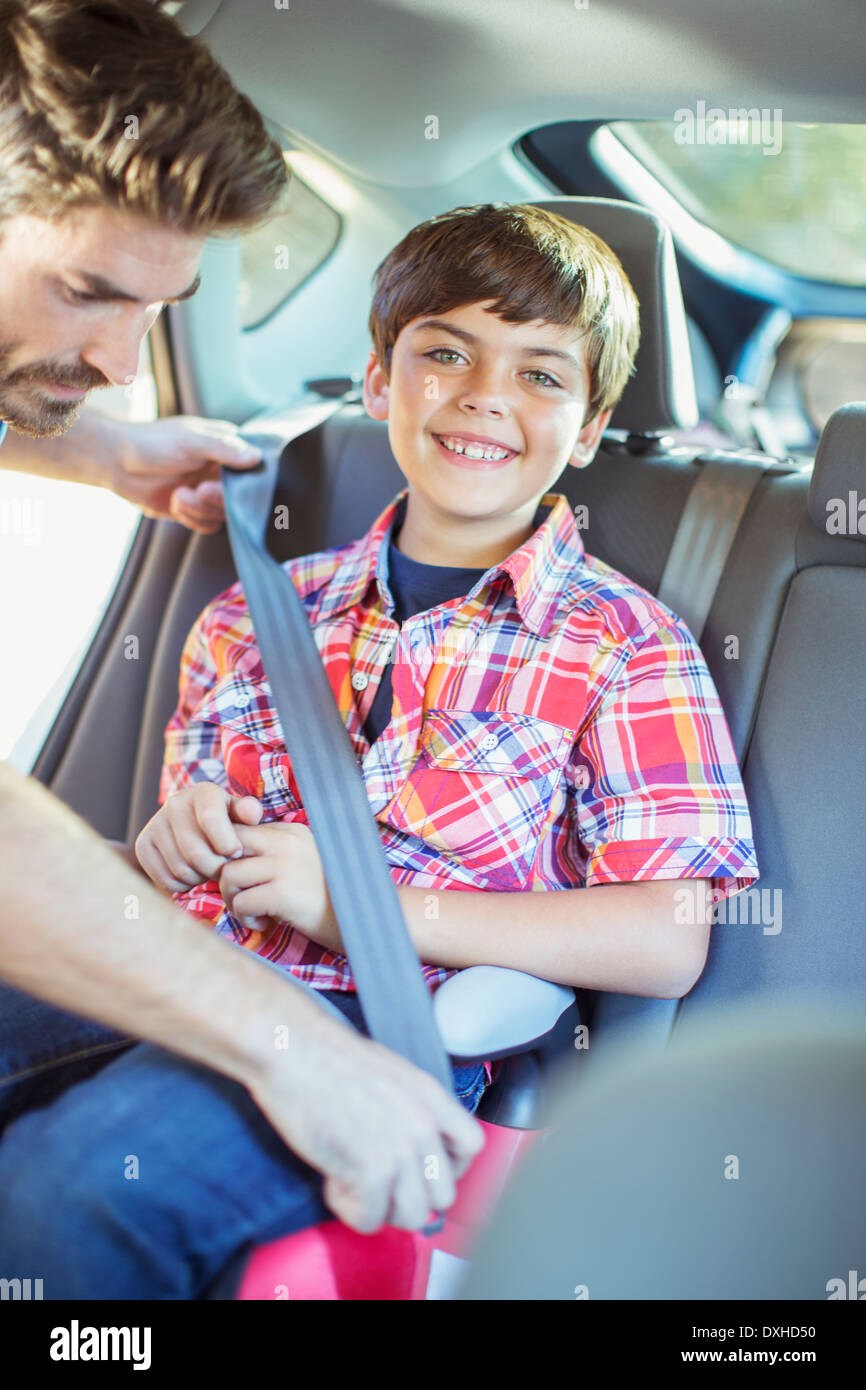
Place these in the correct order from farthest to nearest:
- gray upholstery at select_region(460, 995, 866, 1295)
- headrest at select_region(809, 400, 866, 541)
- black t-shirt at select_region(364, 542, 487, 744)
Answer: black t-shirt at select_region(364, 542, 487, 744) → headrest at select_region(809, 400, 866, 541) → gray upholstery at select_region(460, 995, 866, 1295)

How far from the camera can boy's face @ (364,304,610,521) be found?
95cm

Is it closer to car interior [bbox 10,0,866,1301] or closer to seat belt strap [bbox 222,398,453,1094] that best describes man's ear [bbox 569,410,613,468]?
car interior [bbox 10,0,866,1301]

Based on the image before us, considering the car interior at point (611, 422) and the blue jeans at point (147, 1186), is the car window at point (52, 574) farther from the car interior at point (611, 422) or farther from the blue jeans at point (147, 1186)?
the blue jeans at point (147, 1186)

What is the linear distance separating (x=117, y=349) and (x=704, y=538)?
55 centimetres

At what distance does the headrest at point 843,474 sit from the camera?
92 cm

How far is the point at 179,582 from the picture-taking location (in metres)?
1.28

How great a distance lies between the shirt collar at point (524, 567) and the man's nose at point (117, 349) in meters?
0.33

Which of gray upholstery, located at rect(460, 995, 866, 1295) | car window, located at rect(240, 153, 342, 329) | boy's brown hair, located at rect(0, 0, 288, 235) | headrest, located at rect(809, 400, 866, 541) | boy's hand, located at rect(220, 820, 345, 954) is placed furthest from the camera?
car window, located at rect(240, 153, 342, 329)

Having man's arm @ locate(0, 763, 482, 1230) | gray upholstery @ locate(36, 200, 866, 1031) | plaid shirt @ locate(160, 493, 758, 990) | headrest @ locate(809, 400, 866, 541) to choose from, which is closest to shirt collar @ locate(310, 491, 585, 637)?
plaid shirt @ locate(160, 493, 758, 990)

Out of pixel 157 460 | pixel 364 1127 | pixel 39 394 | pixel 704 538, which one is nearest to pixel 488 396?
pixel 704 538

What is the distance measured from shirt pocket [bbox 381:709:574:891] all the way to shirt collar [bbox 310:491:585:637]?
0.10 metres

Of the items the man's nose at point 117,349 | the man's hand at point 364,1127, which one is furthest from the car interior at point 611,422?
the man's nose at point 117,349

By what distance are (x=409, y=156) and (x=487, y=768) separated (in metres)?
0.57

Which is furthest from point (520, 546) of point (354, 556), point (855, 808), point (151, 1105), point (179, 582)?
point (151, 1105)
